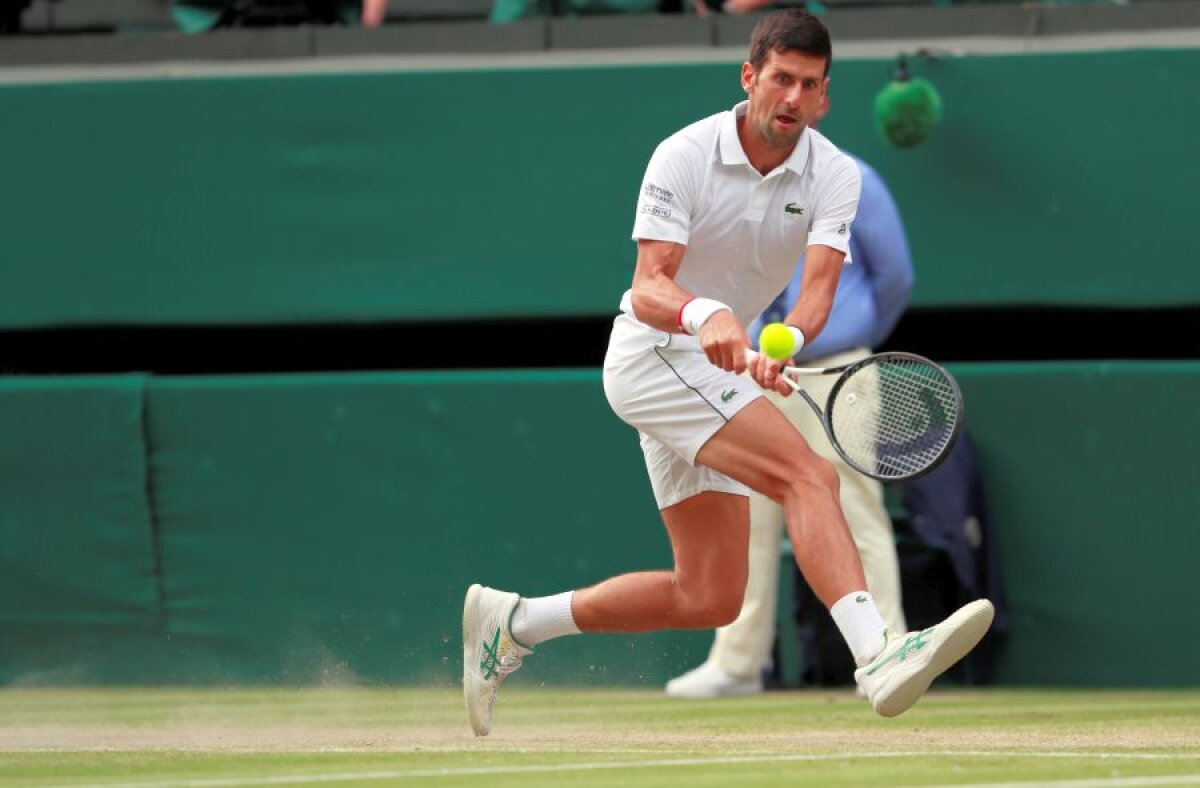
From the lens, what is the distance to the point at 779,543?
750 cm

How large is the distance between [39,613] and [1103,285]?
14.0 ft

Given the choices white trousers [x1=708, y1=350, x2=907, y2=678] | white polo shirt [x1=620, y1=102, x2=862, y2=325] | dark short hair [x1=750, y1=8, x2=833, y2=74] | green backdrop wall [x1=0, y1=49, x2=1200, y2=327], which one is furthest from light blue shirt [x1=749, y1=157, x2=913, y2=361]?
dark short hair [x1=750, y1=8, x2=833, y2=74]

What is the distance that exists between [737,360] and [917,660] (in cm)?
76

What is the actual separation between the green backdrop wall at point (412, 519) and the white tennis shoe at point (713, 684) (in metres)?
0.58

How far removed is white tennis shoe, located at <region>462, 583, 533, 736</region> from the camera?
5.63 meters

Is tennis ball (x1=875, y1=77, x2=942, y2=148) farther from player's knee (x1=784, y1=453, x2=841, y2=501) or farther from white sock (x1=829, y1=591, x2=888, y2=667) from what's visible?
white sock (x1=829, y1=591, x2=888, y2=667)

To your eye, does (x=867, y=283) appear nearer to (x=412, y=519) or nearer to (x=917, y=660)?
(x=412, y=519)

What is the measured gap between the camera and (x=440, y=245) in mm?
8414

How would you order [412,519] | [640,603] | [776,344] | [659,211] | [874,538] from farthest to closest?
[412,519]
[874,538]
[640,603]
[659,211]
[776,344]

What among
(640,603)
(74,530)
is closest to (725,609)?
(640,603)

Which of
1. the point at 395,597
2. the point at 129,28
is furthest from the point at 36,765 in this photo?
the point at 129,28

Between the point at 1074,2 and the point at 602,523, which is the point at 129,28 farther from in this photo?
the point at 1074,2

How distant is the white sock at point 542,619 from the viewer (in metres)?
5.60

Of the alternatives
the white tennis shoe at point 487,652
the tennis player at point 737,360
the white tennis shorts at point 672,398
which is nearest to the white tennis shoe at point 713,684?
the white tennis shoe at point 487,652
